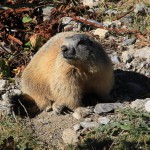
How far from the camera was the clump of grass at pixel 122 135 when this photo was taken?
16.8 ft

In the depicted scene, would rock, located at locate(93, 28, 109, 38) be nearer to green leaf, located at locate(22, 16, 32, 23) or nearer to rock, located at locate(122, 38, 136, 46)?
rock, located at locate(122, 38, 136, 46)

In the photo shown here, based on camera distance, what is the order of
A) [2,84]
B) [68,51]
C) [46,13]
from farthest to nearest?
[46,13] → [2,84] → [68,51]

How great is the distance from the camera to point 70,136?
544cm

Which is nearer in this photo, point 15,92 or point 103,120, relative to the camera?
point 103,120

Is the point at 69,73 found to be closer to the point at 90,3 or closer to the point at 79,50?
the point at 79,50

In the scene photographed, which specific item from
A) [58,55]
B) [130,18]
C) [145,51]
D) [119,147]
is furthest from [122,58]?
[119,147]

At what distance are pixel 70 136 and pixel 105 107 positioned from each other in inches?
31.5

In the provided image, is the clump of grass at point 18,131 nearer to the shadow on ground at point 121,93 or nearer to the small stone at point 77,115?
the shadow on ground at point 121,93

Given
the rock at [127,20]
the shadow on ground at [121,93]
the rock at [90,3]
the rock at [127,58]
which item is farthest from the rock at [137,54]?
the rock at [90,3]

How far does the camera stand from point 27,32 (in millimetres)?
8078

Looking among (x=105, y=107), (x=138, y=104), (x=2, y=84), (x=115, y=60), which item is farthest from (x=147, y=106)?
(x=2, y=84)

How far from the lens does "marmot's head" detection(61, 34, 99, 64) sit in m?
5.86

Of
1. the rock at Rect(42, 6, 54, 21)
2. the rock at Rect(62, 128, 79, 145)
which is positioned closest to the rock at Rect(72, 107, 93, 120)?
the rock at Rect(62, 128, 79, 145)

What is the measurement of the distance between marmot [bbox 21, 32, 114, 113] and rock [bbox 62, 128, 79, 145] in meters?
0.75
